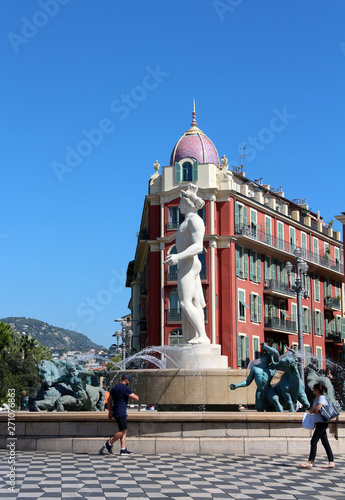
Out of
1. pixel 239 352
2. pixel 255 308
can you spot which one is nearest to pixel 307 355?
pixel 239 352

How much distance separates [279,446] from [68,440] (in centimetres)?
378

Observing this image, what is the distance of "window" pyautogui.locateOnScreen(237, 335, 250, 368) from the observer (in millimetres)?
47391

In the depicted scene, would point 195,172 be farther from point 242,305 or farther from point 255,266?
point 242,305

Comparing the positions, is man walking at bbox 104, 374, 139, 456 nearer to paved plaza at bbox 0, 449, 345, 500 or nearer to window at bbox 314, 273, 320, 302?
paved plaza at bbox 0, 449, 345, 500

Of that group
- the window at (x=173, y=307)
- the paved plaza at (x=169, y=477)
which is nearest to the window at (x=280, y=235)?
the window at (x=173, y=307)

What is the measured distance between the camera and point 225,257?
1906 inches

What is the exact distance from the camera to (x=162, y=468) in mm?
10914

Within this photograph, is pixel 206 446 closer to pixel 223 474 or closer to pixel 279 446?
pixel 279 446

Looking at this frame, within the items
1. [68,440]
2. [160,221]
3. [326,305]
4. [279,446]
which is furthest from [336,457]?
[326,305]

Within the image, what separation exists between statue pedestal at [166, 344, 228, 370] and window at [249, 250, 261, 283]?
3521cm

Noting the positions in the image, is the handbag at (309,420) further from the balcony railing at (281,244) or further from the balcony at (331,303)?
the balcony at (331,303)

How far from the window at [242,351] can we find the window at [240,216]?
7.67 m

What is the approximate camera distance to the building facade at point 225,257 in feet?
156

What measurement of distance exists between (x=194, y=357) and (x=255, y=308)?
35254 millimetres
